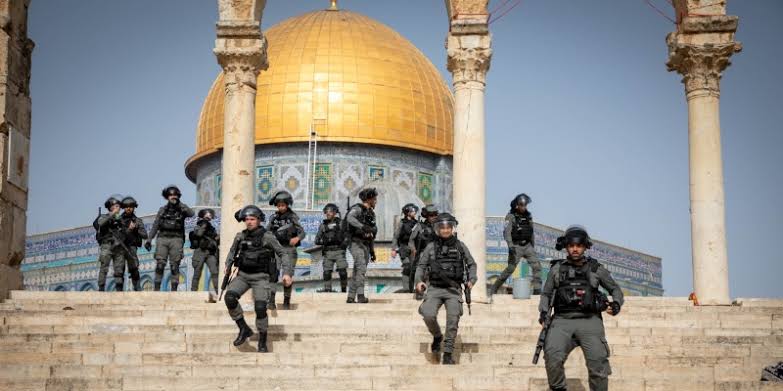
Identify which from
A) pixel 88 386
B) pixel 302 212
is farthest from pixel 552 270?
pixel 302 212

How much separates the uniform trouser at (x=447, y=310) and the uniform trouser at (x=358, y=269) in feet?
9.40

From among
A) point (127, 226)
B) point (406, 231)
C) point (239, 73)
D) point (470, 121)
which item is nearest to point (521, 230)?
point (470, 121)

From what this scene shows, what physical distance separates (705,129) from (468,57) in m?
3.24

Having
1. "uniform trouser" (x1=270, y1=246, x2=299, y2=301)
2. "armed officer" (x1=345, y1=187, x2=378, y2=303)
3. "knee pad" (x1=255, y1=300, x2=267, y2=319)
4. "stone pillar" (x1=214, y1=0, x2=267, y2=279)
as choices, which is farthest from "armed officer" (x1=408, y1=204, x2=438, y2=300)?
"knee pad" (x1=255, y1=300, x2=267, y2=319)

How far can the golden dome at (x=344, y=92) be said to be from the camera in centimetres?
3459

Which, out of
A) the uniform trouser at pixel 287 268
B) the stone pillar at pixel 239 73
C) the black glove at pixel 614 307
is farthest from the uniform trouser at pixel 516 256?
the black glove at pixel 614 307

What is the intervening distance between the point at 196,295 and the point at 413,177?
20.3m

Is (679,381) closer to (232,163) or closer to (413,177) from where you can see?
(232,163)

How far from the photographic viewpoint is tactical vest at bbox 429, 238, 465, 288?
36.5 feet

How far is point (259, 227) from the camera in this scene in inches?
467

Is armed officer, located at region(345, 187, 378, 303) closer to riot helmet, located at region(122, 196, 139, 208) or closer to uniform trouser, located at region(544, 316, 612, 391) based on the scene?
riot helmet, located at region(122, 196, 139, 208)

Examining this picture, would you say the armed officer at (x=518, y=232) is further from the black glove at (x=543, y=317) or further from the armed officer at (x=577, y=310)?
the black glove at (x=543, y=317)

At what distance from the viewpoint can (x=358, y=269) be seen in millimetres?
14148

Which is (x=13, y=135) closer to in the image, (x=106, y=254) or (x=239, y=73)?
(x=106, y=254)
